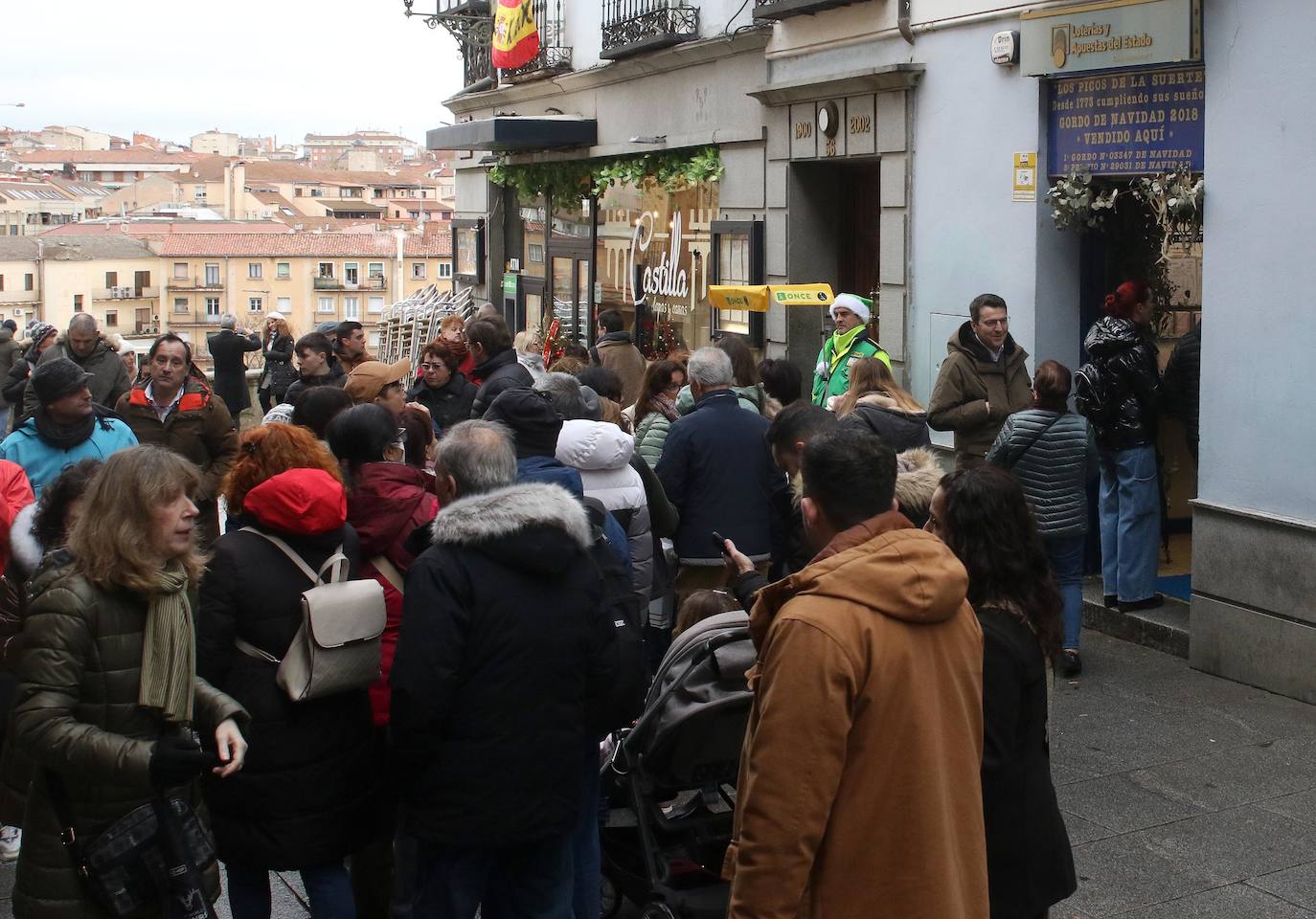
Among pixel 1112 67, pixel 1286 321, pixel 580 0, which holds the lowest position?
pixel 1286 321

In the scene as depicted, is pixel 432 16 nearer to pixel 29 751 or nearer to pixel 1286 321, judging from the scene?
pixel 1286 321

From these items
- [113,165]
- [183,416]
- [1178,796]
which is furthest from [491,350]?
[113,165]

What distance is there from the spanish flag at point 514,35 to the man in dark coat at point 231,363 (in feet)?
17.7

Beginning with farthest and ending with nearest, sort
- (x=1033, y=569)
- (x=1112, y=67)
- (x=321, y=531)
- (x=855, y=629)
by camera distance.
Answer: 1. (x=1112, y=67)
2. (x=321, y=531)
3. (x=1033, y=569)
4. (x=855, y=629)

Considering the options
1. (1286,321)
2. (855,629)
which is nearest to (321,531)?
(855,629)

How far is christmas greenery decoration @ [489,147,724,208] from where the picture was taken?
1525cm

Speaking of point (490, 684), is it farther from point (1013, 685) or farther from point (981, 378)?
point (981, 378)

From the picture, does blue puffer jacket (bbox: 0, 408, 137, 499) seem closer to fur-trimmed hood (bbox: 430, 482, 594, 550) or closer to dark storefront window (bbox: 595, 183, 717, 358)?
fur-trimmed hood (bbox: 430, 482, 594, 550)

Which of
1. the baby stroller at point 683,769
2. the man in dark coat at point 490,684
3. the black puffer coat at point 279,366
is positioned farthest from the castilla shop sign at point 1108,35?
the black puffer coat at point 279,366

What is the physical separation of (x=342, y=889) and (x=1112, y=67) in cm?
675

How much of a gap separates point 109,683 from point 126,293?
118 meters

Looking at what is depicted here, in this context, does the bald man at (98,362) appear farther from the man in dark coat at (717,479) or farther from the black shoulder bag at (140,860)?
the black shoulder bag at (140,860)

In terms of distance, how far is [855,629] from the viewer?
3168 millimetres

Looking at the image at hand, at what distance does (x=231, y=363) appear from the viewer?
16031 millimetres
